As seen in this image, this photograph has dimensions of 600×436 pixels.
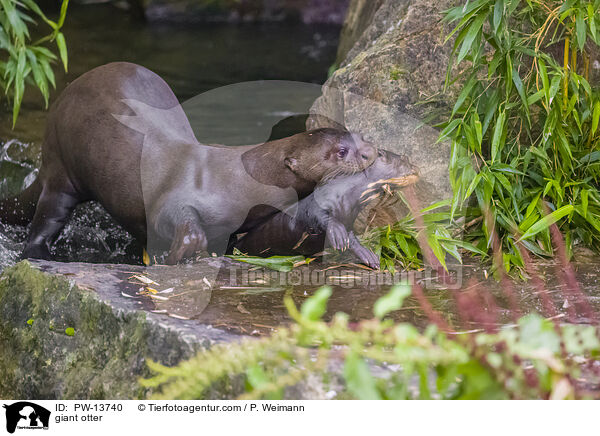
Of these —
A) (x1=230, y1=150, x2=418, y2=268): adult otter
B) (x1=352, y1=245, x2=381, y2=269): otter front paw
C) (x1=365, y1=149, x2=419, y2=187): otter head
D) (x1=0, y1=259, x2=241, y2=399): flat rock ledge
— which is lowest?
(x1=0, y1=259, x2=241, y2=399): flat rock ledge

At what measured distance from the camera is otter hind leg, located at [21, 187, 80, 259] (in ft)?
9.84

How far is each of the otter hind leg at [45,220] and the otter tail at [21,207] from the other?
0.21 m

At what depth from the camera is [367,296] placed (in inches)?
83.8

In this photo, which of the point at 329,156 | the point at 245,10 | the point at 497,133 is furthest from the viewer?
the point at 245,10

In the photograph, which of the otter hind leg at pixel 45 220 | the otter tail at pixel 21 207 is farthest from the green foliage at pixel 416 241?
the otter tail at pixel 21 207

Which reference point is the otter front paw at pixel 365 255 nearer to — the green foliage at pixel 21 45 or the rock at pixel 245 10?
the green foliage at pixel 21 45

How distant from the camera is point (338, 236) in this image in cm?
239

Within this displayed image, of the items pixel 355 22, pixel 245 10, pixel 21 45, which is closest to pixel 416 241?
pixel 21 45

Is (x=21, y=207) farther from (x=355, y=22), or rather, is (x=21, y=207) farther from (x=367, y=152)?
(x=355, y=22)

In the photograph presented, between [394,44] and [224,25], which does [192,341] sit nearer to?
[394,44]

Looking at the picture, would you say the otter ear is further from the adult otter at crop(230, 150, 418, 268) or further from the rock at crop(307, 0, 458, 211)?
the rock at crop(307, 0, 458, 211)

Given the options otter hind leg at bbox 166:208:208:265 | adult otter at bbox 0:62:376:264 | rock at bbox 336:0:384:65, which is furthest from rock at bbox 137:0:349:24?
otter hind leg at bbox 166:208:208:265

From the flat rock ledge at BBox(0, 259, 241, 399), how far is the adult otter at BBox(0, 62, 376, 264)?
1.75ft

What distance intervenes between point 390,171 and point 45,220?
59.1 inches
